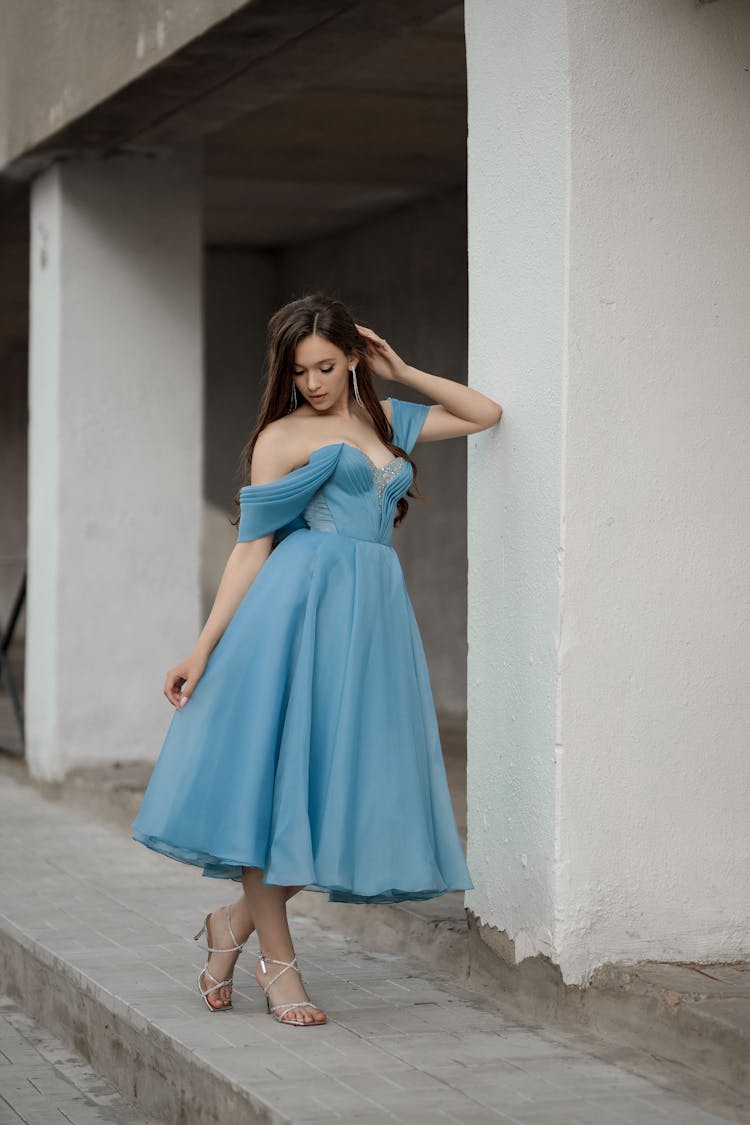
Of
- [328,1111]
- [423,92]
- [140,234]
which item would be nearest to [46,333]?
[140,234]

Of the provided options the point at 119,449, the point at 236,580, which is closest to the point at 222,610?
the point at 236,580

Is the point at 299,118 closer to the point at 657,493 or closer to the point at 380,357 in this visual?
the point at 380,357

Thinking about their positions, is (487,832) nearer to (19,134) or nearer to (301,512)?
(301,512)

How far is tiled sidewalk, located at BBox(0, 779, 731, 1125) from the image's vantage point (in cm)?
359

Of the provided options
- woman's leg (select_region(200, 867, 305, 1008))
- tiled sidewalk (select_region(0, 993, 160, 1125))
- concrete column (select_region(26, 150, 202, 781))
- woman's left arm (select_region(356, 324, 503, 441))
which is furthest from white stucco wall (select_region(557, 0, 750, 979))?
concrete column (select_region(26, 150, 202, 781))

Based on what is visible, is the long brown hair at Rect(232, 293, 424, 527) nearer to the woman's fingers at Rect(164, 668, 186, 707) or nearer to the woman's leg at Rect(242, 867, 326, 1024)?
the woman's fingers at Rect(164, 668, 186, 707)

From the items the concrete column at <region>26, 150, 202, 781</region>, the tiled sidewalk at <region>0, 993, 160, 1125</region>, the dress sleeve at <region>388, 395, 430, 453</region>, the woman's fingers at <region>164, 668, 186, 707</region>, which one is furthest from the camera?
the concrete column at <region>26, 150, 202, 781</region>

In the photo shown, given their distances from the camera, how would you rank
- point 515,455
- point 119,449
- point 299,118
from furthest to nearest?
point 299,118 < point 119,449 < point 515,455

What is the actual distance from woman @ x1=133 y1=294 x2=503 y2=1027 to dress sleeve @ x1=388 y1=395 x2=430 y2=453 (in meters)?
0.09

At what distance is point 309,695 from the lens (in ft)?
13.4

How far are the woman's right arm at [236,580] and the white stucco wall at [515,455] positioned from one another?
1.93 ft

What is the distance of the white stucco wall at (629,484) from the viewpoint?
4.19 metres

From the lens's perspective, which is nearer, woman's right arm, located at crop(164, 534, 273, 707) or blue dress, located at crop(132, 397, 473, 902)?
blue dress, located at crop(132, 397, 473, 902)

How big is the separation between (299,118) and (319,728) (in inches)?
216
